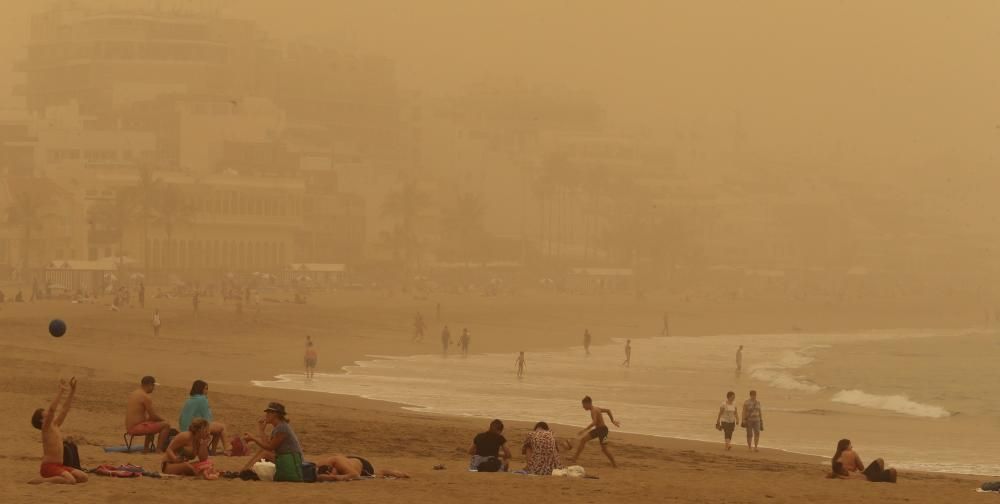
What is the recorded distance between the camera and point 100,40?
156750 millimetres

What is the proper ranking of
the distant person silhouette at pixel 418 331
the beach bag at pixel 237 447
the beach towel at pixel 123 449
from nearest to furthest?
the beach towel at pixel 123 449, the beach bag at pixel 237 447, the distant person silhouette at pixel 418 331

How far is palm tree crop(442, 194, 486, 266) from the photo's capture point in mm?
122125

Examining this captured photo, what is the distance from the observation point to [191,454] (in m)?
17.8

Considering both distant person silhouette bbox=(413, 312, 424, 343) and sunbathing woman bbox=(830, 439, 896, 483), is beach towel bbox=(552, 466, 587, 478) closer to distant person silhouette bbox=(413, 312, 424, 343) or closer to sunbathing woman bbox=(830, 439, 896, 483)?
sunbathing woman bbox=(830, 439, 896, 483)

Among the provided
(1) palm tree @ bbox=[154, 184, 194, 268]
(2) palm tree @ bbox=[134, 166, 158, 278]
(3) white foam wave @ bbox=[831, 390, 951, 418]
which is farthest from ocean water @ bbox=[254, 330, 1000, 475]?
(2) palm tree @ bbox=[134, 166, 158, 278]

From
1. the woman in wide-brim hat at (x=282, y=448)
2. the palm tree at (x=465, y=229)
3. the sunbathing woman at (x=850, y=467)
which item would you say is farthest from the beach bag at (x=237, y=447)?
the palm tree at (x=465, y=229)

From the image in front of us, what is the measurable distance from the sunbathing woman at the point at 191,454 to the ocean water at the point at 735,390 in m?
13.2

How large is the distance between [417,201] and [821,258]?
216 ft

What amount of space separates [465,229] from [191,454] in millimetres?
105327

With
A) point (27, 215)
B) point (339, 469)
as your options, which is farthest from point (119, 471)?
point (27, 215)

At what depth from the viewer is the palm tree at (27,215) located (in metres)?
88.1

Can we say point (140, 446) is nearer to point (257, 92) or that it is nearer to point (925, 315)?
point (925, 315)

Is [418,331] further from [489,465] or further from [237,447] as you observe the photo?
[489,465]

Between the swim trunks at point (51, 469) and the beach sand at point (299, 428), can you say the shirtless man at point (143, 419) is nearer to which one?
the beach sand at point (299, 428)
